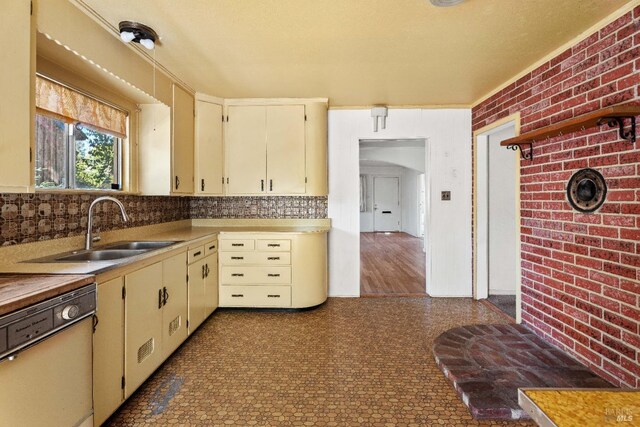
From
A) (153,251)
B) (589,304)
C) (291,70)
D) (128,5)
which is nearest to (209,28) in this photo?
(128,5)

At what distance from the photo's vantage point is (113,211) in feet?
8.75

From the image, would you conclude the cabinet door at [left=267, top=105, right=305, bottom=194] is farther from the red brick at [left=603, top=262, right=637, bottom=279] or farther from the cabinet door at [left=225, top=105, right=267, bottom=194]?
the red brick at [left=603, top=262, right=637, bottom=279]

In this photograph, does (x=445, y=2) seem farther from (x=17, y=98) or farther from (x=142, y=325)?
(x=142, y=325)

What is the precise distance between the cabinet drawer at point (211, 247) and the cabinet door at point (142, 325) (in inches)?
33.9

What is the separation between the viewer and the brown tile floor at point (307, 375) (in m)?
1.78

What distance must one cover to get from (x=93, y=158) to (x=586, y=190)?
351 centimetres

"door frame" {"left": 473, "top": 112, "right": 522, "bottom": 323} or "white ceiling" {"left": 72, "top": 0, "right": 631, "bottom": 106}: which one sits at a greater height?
"white ceiling" {"left": 72, "top": 0, "right": 631, "bottom": 106}

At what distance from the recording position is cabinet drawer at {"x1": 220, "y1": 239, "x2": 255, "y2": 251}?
11.0 feet

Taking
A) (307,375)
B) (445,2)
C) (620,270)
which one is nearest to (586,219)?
(620,270)

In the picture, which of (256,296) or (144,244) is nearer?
(144,244)

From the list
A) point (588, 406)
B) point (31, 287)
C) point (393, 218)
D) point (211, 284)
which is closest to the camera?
point (588, 406)

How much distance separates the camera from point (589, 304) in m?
2.15

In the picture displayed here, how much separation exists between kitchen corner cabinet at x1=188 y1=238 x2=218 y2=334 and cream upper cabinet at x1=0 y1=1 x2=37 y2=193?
1.35 m

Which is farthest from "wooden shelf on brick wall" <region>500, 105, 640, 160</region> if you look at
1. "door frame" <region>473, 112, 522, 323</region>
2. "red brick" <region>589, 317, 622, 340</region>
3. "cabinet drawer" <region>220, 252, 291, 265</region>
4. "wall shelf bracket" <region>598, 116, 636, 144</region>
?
"cabinet drawer" <region>220, 252, 291, 265</region>
